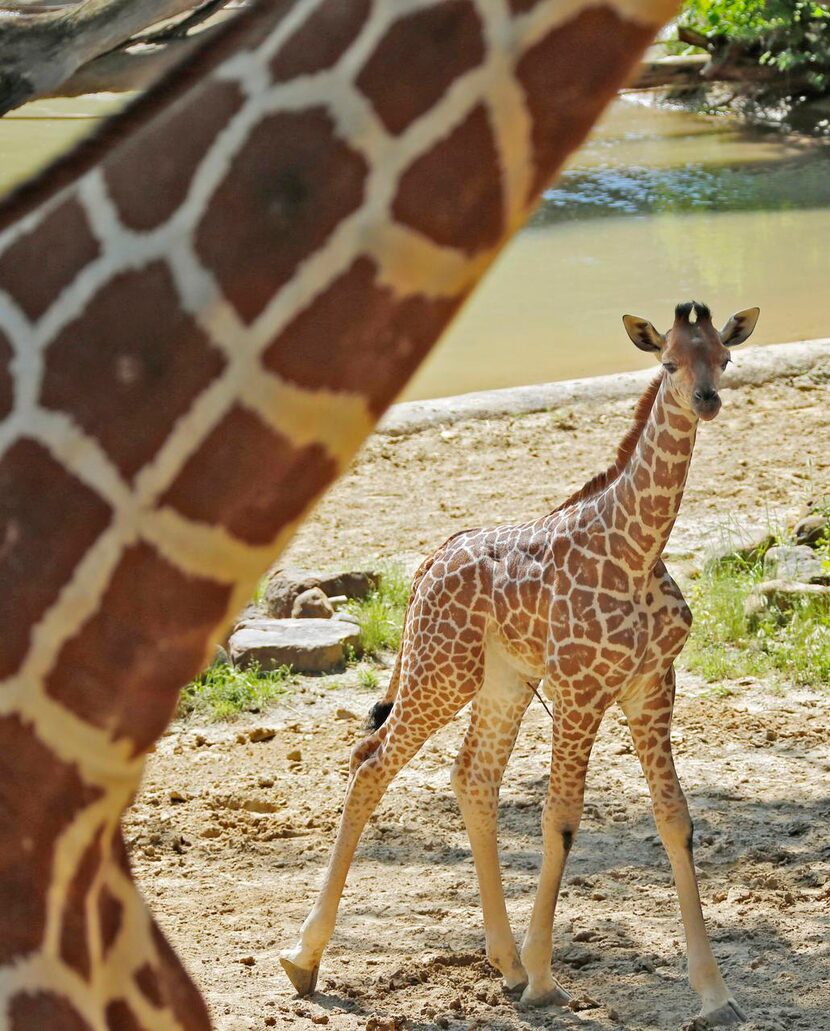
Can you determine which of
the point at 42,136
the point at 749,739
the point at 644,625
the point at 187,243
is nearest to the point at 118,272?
the point at 187,243

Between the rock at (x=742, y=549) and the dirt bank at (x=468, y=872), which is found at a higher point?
the dirt bank at (x=468, y=872)

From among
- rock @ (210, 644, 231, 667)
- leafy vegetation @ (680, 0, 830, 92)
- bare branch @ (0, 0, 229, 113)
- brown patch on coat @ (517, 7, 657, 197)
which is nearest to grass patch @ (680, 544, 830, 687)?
rock @ (210, 644, 231, 667)

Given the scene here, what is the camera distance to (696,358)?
388cm

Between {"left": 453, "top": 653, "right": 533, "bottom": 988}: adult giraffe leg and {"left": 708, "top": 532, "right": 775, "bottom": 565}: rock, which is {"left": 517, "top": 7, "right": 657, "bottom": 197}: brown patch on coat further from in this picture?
{"left": 708, "top": 532, "right": 775, "bottom": 565}: rock

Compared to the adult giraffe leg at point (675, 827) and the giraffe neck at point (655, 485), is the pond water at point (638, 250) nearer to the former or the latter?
the giraffe neck at point (655, 485)

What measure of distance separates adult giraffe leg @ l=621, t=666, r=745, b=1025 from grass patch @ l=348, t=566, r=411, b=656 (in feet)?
8.02

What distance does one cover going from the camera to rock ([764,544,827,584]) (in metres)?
6.49

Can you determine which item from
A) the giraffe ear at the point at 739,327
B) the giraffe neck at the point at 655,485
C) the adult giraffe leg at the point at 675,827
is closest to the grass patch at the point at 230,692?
the adult giraffe leg at the point at 675,827

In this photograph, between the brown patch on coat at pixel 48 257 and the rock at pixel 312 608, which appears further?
the rock at pixel 312 608

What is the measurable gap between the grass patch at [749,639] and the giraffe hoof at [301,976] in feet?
8.00

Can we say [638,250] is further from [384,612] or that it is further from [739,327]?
[739,327]

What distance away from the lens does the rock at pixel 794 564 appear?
649 centimetres

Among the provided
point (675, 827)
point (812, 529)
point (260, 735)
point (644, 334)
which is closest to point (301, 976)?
point (675, 827)

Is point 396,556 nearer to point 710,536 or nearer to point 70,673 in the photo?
point 710,536
